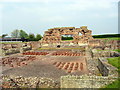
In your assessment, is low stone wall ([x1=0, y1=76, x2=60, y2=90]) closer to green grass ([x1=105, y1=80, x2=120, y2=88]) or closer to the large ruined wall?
green grass ([x1=105, y1=80, x2=120, y2=88])

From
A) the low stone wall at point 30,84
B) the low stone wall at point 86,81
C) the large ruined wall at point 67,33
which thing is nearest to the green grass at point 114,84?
the low stone wall at point 86,81

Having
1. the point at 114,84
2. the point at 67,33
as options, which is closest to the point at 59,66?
the point at 114,84

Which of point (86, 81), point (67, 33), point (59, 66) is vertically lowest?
point (59, 66)

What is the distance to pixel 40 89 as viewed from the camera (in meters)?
6.79

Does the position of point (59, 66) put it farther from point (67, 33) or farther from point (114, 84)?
point (67, 33)

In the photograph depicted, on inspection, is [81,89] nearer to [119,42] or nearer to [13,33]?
[119,42]

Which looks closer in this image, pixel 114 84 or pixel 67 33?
pixel 114 84

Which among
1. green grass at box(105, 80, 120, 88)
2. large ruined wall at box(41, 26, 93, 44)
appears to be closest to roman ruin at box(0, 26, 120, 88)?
large ruined wall at box(41, 26, 93, 44)

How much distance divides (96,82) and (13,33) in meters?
98.6

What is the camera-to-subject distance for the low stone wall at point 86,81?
19.3ft

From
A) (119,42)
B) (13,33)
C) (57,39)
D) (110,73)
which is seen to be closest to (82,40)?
(57,39)

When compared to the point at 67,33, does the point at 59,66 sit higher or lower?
lower

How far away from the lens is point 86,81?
6.04 metres

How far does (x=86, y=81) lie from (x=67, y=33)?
99.2ft
